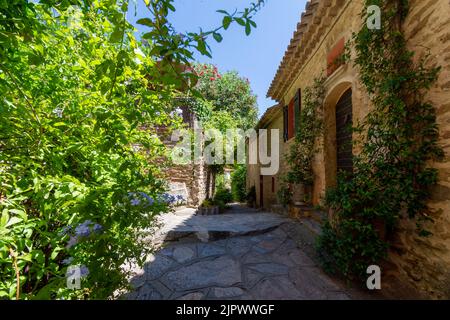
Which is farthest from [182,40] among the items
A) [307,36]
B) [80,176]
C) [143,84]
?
[307,36]

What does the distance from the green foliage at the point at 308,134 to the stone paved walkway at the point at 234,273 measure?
67.4 inches

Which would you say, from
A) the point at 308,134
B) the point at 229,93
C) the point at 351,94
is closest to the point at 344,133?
the point at 351,94

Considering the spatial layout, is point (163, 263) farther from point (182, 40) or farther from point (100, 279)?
point (182, 40)

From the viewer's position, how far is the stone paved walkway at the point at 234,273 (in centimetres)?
238

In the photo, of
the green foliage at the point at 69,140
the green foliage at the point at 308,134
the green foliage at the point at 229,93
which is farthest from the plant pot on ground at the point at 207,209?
the green foliage at the point at 229,93

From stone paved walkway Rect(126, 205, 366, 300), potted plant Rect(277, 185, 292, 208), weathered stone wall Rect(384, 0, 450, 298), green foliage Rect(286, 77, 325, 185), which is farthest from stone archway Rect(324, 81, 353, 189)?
weathered stone wall Rect(384, 0, 450, 298)

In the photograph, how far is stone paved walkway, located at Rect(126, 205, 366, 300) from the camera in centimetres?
238

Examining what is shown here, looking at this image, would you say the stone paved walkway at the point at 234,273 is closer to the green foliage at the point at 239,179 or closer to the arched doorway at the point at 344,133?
the arched doorway at the point at 344,133

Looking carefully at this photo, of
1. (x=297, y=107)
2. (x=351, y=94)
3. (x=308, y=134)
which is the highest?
(x=297, y=107)

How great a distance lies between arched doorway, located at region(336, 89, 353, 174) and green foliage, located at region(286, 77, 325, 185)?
337 millimetres

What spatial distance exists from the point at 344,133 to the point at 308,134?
82 cm

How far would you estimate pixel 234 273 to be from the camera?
279cm

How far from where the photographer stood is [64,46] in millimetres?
1592

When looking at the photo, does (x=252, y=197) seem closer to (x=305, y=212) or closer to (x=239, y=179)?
(x=239, y=179)
